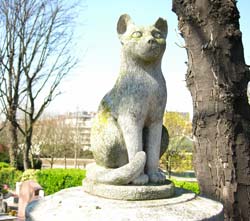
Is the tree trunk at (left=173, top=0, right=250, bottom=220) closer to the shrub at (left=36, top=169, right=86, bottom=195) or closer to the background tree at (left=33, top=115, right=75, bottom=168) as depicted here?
the shrub at (left=36, top=169, right=86, bottom=195)

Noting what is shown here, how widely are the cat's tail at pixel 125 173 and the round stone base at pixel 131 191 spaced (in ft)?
0.14

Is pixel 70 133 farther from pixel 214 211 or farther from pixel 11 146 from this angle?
pixel 214 211

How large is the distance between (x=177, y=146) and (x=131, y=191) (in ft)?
55.2

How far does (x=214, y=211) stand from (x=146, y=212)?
57 centimetres

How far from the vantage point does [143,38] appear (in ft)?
9.76

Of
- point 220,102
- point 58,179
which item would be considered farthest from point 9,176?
point 220,102

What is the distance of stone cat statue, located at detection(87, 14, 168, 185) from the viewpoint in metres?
2.91

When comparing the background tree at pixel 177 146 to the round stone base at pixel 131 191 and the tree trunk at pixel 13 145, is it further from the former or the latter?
the round stone base at pixel 131 191

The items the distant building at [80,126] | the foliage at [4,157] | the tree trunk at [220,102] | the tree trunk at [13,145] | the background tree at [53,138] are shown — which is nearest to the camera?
the tree trunk at [220,102]

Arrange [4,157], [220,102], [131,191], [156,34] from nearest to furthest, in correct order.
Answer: [131,191] → [156,34] → [220,102] → [4,157]

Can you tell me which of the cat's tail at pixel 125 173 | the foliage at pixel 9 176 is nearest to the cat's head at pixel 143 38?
the cat's tail at pixel 125 173

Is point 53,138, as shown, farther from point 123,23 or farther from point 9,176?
point 123,23

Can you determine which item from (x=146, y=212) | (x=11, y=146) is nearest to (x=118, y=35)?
(x=146, y=212)

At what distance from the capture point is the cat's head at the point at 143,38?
2.96 metres
